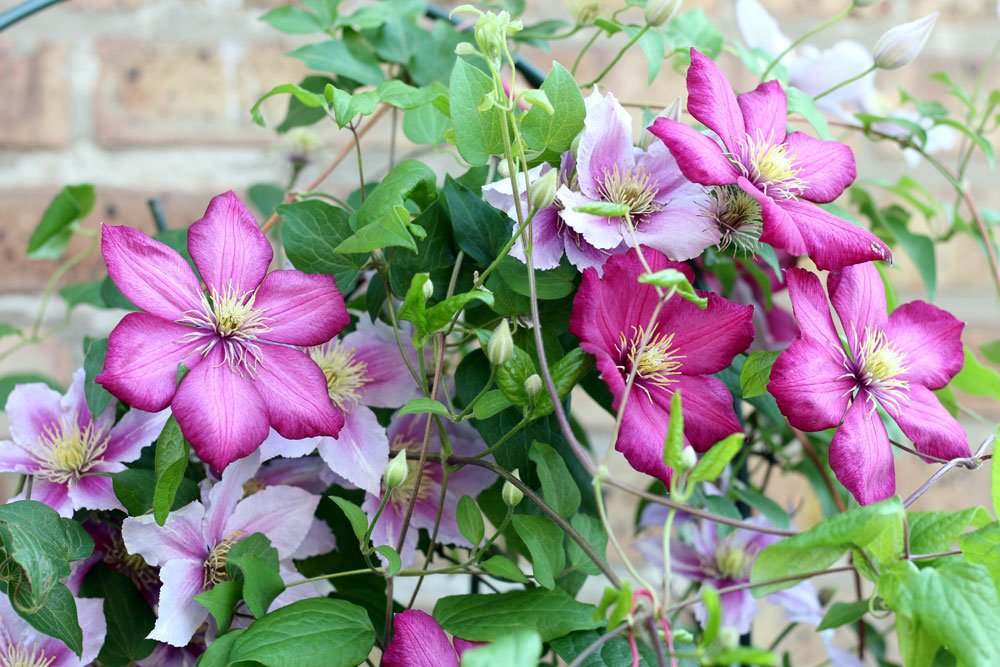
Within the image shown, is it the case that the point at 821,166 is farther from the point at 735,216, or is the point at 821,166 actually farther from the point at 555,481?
the point at 555,481

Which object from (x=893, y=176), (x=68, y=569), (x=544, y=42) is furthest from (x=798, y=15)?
(x=68, y=569)

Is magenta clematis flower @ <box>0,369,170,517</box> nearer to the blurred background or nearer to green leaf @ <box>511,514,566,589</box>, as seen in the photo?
green leaf @ <box>511,514,566,589</box>

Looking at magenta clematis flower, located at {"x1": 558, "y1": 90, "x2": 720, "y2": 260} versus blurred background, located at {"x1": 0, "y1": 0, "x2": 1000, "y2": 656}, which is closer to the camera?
magenta clematis flower, located at {"x1": 558, "y1": 90, "x2": 720, "y2": 260}

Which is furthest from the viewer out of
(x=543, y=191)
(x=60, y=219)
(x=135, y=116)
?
(x=135, y=116)

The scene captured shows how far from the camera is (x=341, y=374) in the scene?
15.6 inches

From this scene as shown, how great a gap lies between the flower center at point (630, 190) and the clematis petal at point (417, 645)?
6.9 inches

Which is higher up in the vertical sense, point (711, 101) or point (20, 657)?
point (711, 101)

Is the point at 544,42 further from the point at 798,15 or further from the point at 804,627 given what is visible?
the point at 804,627

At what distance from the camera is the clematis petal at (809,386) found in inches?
13.2

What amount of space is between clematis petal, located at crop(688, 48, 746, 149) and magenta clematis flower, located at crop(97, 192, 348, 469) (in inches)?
6.1

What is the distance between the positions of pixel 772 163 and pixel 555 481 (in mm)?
150

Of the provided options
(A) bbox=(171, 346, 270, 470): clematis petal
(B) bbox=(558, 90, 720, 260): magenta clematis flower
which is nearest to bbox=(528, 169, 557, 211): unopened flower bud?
(B) bbox=(558, 90, 720, 260): magenta clematis flower

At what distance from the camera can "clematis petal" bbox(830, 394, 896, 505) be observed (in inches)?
13.3

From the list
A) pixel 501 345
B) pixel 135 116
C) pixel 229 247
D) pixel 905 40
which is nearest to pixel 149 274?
pixel 229 247
